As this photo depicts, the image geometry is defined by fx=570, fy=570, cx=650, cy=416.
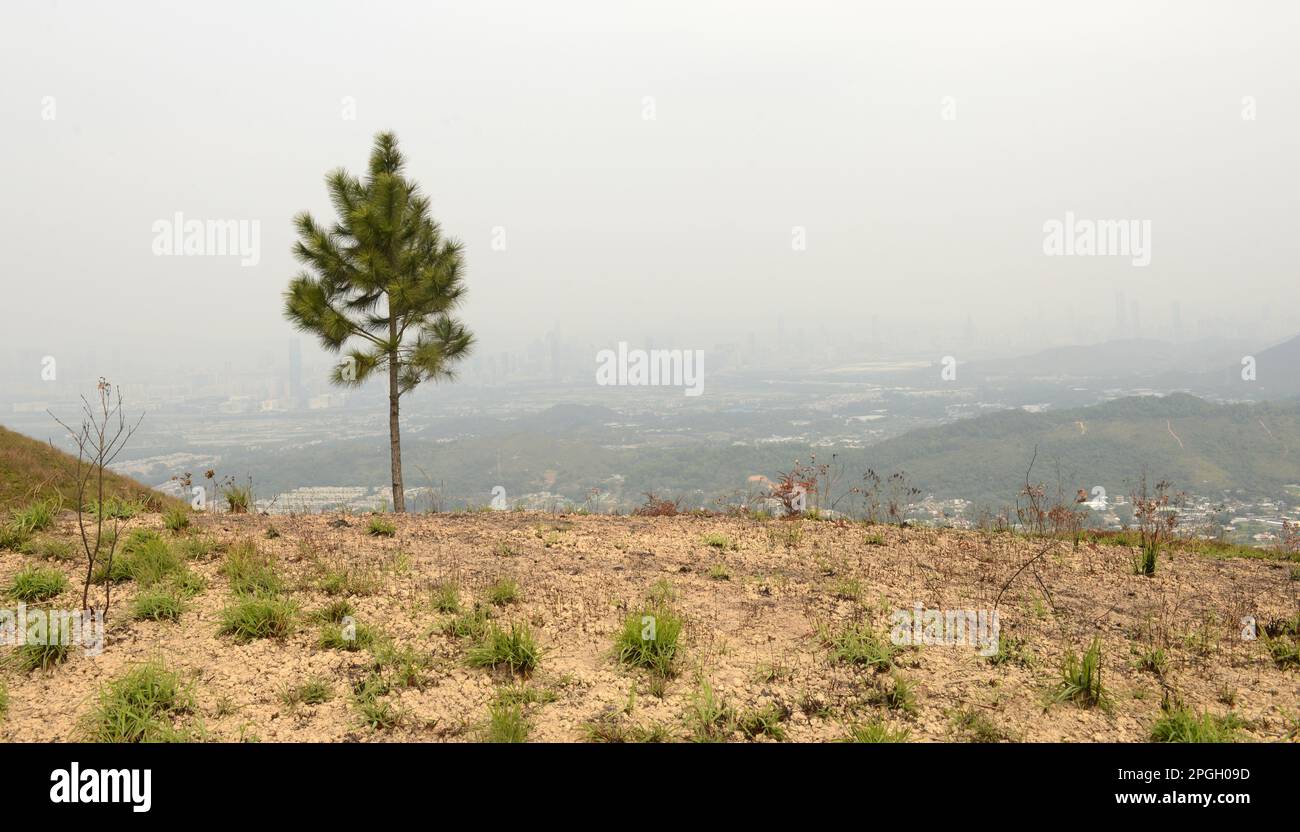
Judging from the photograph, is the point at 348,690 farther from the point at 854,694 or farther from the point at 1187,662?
the point at 1187,662

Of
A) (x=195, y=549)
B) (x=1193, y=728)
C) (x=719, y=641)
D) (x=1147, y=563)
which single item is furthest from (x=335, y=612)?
(x=1147, y=563)

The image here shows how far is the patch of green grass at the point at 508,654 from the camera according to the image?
16.8ft

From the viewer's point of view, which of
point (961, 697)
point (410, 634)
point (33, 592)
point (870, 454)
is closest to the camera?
point (961, 697)

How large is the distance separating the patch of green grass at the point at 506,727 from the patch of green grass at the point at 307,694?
148 cm

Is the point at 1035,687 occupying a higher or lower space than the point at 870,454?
higher

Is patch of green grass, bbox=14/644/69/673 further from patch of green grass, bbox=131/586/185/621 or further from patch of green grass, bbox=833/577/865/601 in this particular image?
patch of green grass, bbox=833/577/865/601

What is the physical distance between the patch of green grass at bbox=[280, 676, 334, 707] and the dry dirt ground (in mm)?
62

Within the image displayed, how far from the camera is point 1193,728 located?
4078 mm

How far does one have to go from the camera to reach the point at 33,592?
21.1 feet

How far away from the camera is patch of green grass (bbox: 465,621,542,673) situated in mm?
5125

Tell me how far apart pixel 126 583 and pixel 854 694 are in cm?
838

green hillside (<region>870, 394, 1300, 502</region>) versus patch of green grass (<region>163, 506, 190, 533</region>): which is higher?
patch of green grass (<region>163, 506, 190, 533</region>)

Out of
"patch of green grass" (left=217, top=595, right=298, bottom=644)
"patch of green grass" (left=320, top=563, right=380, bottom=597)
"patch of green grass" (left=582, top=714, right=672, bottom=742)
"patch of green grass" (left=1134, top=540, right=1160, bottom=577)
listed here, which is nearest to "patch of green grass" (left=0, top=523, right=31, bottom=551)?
"patch of green grass" (left=320, top=563, right=380, bottom=597)

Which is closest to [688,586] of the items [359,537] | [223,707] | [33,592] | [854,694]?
[854,694]
